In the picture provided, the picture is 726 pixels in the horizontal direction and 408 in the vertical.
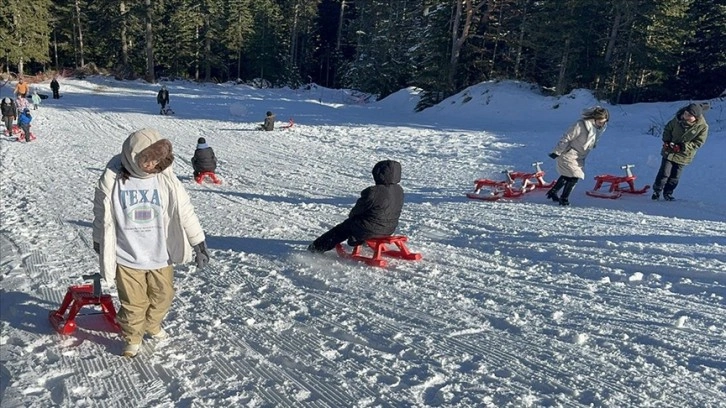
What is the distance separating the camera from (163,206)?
11.9ft

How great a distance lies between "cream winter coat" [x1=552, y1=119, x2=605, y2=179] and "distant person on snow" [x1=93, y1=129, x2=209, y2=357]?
6.45m

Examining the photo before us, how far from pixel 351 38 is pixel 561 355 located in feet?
180

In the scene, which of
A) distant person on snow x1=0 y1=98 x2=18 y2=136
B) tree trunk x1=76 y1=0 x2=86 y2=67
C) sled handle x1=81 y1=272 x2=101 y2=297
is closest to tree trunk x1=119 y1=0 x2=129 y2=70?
tree trunk x1=76 y1=0 x2=86 y2=67

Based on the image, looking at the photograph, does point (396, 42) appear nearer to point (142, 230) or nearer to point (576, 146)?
point (576, 146)

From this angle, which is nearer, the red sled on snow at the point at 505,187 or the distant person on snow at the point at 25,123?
the red sled on snow at the point at 505,187

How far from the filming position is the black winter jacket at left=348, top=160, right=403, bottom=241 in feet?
18.3

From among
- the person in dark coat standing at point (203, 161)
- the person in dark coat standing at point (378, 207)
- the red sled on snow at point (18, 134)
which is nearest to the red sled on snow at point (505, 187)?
the person in dark coat standing at point (378, 207)

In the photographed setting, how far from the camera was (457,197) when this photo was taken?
9.55 m

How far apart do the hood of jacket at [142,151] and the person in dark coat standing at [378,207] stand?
8.36ft

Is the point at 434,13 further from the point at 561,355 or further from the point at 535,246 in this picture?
the point at 561,355

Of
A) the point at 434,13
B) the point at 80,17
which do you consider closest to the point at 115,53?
the point at 80,17

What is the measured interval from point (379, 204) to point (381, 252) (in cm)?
57

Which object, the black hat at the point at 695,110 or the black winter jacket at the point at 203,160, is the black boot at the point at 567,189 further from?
the black winter jacket at the point at 203,160

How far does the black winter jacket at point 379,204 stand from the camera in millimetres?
5578
